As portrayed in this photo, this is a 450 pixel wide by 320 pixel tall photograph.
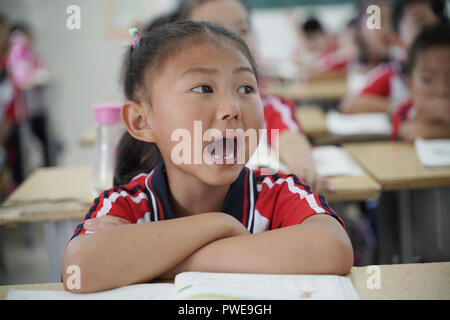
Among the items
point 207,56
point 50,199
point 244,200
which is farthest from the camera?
point 50,199

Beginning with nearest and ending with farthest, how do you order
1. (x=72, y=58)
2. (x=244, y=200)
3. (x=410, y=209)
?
(x=244, y=200) → (x=410, y=209) → (x=72, y=58)

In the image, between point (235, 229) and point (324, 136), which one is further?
point (324, 136)

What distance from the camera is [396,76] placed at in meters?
2.99

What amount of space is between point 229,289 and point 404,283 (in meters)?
0.28

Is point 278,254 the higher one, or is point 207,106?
point 207,106

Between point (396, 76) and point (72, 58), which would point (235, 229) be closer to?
point (396, 76)

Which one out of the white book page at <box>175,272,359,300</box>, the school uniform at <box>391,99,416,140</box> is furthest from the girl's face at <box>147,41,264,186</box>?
the school uniform at <box>391,99,416,140</box>

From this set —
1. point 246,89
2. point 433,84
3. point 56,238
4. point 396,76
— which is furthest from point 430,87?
point 56,238

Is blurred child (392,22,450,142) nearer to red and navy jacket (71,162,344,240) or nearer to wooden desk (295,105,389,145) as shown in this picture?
wooden desk (295,105,389,145)

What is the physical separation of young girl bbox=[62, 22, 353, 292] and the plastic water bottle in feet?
0.68

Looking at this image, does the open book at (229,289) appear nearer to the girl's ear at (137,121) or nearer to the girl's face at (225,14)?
the girl's ear at (137,121)

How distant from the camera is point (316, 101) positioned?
4.11 meters

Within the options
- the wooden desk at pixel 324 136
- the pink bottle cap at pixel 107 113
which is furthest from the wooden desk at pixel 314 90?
the pink bottle cap at pixel 107 113
